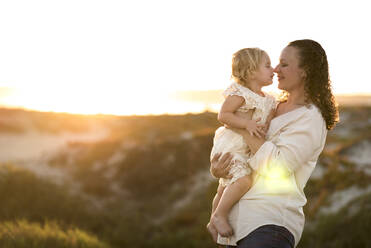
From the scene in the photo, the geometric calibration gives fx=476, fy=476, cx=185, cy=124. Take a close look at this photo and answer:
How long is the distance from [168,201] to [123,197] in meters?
1.56

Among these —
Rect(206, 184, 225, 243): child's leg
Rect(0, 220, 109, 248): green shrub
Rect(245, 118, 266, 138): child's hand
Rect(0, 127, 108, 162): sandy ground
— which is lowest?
Rect(0, 127, 108, 162): sandy ground

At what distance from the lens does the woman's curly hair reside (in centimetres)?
330

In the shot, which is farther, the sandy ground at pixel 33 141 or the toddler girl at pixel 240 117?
the sandy ground at pixel 33 141

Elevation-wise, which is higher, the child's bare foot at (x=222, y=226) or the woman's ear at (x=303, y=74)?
the woman's ear at (x=303, y=74)

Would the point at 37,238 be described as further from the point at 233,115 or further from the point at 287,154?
the point at 287,154

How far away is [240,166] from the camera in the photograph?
3.30 meters

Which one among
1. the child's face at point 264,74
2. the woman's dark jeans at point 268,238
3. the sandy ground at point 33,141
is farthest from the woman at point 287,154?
the sandy ground at point 33,141

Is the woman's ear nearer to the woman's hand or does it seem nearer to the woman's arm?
the woman's arm

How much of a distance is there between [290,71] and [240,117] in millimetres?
496

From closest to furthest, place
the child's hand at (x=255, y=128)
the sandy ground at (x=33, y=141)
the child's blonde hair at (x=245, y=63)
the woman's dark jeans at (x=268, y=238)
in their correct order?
the woman's dark jeans at (x=268, y=238)
the child's hand at (x=255, y=128)
the child's blonde hair at (x=245, y=63)
the sandy ground at (x=33, y=141)

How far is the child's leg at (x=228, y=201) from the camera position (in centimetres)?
324

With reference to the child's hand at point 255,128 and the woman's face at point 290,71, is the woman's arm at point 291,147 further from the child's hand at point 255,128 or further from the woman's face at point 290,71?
the woman's face at point 290,71

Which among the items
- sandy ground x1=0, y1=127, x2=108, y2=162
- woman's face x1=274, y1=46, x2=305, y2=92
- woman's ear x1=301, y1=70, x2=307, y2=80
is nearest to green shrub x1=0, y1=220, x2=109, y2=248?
woman's face x1=274, y1=46, x2=305, y2=92

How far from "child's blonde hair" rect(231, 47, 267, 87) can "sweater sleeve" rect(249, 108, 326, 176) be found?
2.06ft
